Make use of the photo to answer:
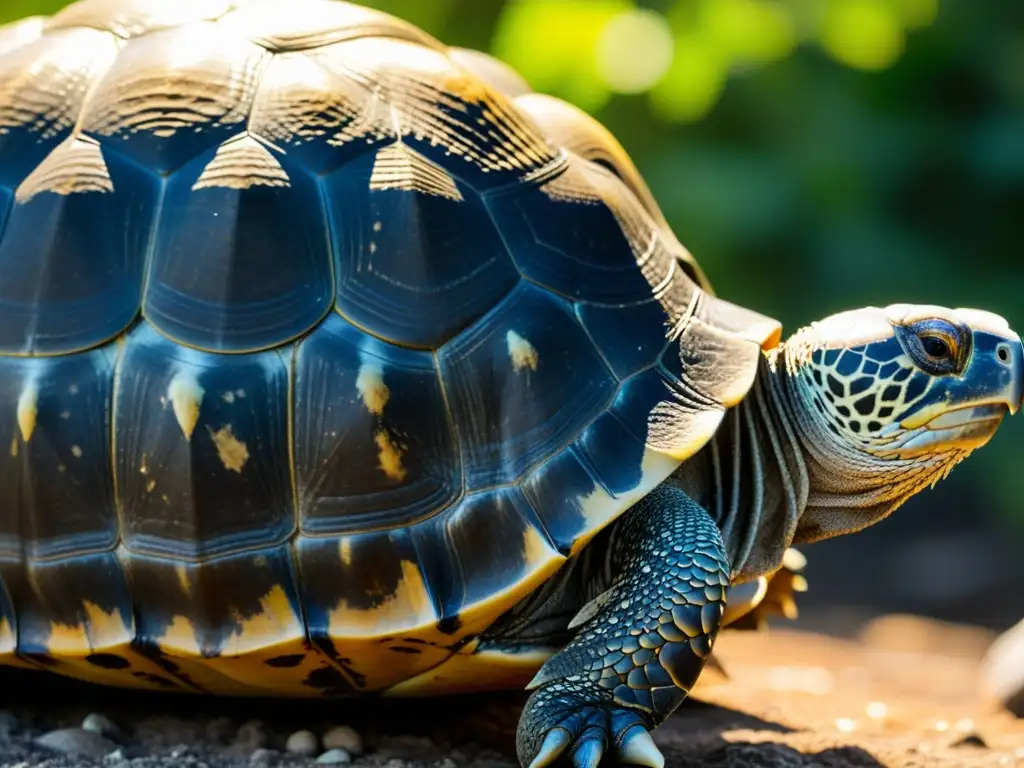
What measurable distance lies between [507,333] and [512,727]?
1146mm

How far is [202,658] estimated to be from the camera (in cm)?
286

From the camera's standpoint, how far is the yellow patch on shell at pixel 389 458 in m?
2.83

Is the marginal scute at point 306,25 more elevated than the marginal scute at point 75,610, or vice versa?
the marginal scute at point 306,25

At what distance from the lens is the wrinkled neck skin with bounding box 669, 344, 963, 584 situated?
128 inches

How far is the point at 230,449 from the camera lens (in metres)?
2.84

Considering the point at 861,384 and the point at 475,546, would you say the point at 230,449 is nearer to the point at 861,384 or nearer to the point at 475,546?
the point at 475,546

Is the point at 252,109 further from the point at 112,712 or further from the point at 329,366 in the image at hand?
the point at 112,712

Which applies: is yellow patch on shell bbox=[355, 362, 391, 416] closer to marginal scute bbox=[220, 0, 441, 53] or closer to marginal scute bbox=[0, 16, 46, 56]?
marginal scute bbox=[220, 0, 441, 53]

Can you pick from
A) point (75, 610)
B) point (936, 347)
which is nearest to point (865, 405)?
point (936, 347)

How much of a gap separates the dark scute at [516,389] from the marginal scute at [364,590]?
0.25m

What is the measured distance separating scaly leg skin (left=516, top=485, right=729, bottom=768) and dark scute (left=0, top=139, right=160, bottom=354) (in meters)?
1.36

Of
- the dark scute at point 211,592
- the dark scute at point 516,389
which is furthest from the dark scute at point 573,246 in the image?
the dark scute at point 211,592

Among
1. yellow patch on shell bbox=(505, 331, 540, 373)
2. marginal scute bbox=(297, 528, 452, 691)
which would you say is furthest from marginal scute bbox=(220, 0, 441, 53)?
marginal scute bbox=(297, 528, 452, 691)

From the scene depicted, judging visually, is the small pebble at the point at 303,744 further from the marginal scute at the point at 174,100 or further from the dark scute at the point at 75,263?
the marginal scute at the point at 174,100
